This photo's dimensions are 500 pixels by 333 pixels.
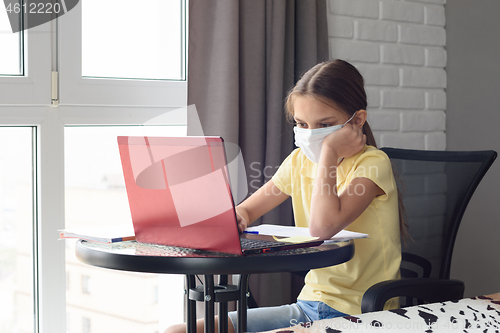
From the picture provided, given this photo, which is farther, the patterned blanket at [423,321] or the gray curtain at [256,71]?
the gray curtain at [256,71]

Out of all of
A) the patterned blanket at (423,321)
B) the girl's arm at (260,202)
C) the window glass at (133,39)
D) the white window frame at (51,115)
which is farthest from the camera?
the window glass at (133,39)

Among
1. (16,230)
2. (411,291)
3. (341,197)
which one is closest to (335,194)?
(341,197)

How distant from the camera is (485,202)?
7.30 feet

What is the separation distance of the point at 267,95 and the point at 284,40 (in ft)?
0.68

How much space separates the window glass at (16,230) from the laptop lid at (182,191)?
0.80 metres

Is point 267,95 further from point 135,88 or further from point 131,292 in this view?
point 131,292

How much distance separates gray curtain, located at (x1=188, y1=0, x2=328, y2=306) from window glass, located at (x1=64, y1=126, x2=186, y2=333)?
0.24 metres

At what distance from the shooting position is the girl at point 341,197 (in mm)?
1188

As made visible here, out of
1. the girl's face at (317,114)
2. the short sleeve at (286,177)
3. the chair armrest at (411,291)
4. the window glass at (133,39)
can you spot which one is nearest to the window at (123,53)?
the window glass at (133,39)

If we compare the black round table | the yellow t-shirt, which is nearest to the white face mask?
the yellow t-shirt

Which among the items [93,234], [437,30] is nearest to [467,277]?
[437,30]

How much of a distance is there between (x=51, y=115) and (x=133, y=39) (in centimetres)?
41

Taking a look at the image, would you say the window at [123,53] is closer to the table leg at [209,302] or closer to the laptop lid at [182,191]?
the laptop lid at [182,191]

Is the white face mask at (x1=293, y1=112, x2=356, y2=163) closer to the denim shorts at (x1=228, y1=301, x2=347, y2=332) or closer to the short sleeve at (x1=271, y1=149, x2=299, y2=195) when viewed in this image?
the short sleeve at (x1=271, y1=149, x2=299, y2=195)
